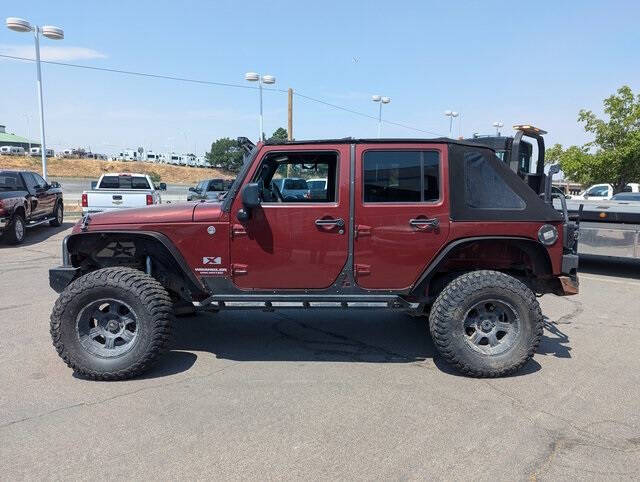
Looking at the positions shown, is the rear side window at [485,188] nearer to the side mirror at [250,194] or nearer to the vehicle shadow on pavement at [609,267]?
the side mirror at [250,194]

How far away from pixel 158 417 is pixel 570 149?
2634 centimetres

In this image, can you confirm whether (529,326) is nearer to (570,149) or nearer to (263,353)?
(263,353)

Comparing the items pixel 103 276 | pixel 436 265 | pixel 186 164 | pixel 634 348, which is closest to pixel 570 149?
pixel 634 348

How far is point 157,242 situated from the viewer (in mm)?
4320

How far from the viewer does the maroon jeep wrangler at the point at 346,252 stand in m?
4.16

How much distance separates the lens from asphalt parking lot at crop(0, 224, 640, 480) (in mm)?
2934

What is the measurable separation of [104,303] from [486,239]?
332 cm

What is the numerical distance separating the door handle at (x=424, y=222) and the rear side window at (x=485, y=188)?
36cm

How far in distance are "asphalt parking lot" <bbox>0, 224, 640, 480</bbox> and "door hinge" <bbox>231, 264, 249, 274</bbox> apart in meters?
0.87

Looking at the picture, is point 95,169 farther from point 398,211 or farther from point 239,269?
point 398,211

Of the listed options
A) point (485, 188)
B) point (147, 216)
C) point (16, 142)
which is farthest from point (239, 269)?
point (16, 142)

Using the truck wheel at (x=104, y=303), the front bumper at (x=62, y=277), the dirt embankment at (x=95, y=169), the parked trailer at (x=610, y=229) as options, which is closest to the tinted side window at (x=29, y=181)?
the front bumper at (x=62, y=277)

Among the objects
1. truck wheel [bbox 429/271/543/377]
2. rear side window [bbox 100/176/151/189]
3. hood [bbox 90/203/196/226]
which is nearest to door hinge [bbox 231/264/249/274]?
hood [bbox 90/203/196/226]

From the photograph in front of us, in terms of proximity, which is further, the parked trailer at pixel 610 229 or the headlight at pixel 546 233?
the parked trailer at pixel 610 229
